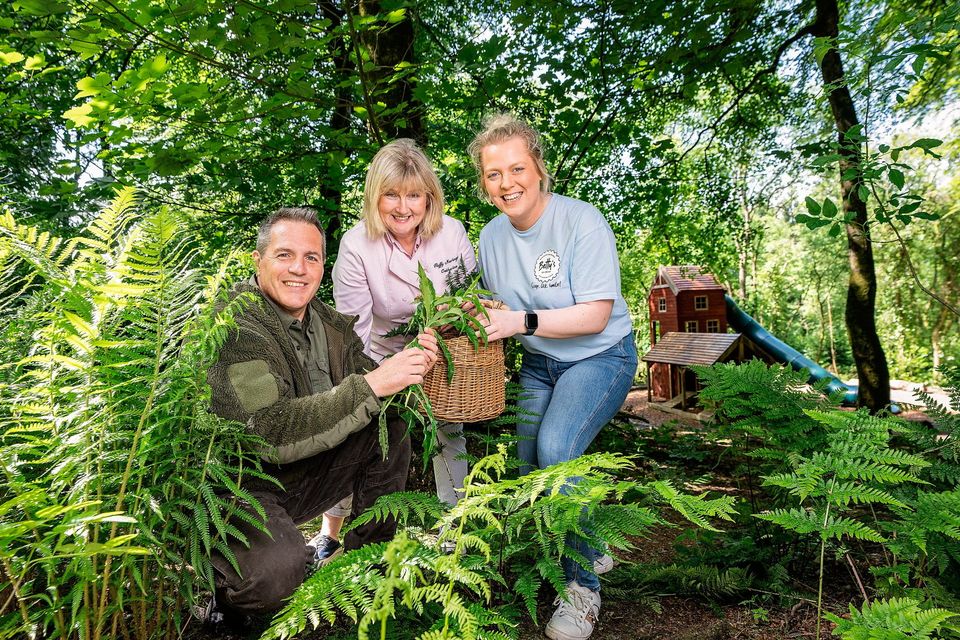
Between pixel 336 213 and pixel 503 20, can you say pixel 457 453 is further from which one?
pixel 503 20

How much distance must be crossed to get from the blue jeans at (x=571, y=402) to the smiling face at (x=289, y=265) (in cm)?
117

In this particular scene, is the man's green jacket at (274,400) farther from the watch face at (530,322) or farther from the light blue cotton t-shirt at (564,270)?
the light blue cotton t-shirt at (564,270)

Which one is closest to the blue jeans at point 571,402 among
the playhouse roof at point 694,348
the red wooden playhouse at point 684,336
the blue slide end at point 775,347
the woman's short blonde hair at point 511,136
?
the woman's short blonde hair at point 511,136

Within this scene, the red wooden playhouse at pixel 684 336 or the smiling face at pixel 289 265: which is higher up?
the smiling face at pixel 289 265

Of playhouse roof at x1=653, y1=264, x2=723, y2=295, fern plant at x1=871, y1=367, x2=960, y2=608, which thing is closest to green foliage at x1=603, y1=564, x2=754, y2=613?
fern plant at x1=871, y1=367, x2=960, y2=608

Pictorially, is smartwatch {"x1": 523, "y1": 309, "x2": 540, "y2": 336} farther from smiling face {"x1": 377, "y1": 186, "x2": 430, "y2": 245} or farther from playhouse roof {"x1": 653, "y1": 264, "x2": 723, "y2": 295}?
playhouse roof {"x1": 653, "y1": 264, "x2": 723, "y2": 295}

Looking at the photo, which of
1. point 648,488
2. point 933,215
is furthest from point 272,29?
point 933,215

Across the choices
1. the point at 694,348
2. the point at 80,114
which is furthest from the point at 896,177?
the point at 694,348

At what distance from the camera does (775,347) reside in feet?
43.0

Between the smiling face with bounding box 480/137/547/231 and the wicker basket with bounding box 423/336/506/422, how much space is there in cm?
73

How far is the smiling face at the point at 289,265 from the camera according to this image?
2.49 metres

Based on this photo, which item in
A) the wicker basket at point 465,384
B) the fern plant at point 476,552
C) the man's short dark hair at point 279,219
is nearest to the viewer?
the fern plant at point 476,552

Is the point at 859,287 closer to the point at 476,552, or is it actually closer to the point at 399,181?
the point at 399,181

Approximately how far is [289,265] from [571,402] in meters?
1.40
